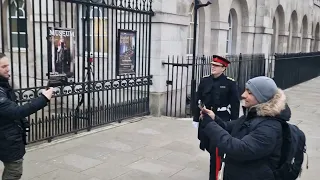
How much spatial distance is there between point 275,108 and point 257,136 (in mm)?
266

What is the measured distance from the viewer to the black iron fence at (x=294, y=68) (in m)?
15.8

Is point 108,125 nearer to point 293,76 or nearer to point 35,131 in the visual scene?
point 35,131

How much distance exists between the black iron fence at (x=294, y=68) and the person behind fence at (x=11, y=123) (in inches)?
526

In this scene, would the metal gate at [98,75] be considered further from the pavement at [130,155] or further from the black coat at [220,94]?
the black coat at [220,94]

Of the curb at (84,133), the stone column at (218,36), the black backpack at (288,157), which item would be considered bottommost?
the curb at (84,133)

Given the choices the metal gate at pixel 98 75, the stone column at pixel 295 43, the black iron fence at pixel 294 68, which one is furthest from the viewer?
the stone column at pixel 295 43

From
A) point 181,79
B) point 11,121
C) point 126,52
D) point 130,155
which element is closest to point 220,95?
point 130,155

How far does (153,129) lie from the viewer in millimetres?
8109

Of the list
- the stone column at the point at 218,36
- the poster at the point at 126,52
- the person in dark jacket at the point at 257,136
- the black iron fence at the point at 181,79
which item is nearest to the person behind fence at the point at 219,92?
the person in dark jacket at the point at 257,136

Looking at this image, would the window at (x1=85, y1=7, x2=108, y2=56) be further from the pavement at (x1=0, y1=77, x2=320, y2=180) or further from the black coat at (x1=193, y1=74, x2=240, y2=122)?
the black coat at (x1=193, y1=74, x2=240, y2=122)

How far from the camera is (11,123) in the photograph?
3645 mm

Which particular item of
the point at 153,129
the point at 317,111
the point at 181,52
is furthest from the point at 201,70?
the point at 317,111

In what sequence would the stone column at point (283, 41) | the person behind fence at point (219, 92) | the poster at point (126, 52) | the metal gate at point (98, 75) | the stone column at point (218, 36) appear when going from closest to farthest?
1. the person behind fence at point (219, 92)
2. the metal gate at point (98, 75)
3. the poster at point (126, 52)
4. the stone column at point (218, 36)
5. the stone column at point (283, 41)

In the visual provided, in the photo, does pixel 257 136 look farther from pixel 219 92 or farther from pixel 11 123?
pixel 11 123
